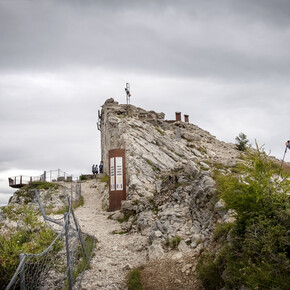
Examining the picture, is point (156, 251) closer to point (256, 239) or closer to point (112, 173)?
point (256, 239)

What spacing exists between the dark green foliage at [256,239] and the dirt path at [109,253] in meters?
3.49

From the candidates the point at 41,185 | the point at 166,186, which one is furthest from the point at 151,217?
the point at 41,185

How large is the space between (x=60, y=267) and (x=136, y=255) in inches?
140

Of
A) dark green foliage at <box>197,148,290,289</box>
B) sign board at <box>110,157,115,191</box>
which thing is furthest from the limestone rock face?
dark green foliage at <box>197,148,290,289</box>

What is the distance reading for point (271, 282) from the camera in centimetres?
641

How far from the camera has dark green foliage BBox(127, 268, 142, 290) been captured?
397 inches

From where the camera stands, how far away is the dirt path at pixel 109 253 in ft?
35.3

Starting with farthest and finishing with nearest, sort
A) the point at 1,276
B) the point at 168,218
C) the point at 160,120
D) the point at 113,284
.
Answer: the point at 160,120
the point at 168,218
the point at 113,284
the point at 1,276

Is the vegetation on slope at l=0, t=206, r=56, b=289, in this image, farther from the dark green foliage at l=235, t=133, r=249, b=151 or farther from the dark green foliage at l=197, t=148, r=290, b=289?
the dark green foliage at l=235, t=133, r=249, b=151

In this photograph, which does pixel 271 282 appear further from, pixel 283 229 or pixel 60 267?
pixel 60 267

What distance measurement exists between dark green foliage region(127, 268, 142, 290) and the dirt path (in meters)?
0.32

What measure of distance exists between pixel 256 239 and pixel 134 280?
4788 mm

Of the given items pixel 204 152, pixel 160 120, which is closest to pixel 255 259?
pixel 204 152

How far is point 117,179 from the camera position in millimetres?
21188
